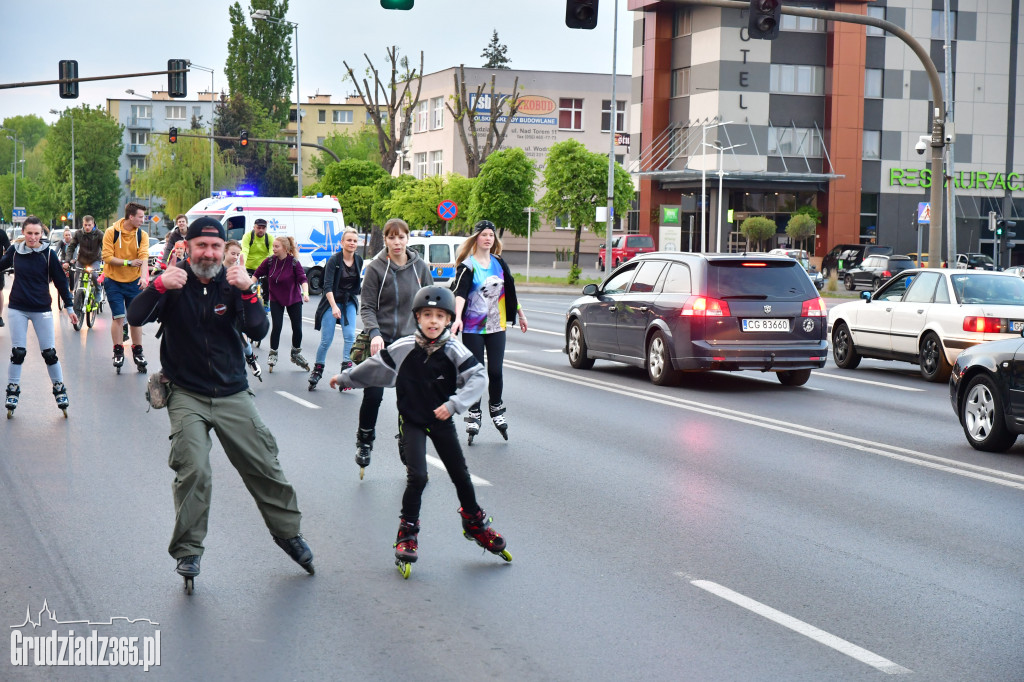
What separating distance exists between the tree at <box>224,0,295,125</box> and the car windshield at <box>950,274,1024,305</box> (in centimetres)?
8784

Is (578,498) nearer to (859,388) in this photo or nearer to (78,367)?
(859,388)

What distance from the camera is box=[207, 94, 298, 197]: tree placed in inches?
3944

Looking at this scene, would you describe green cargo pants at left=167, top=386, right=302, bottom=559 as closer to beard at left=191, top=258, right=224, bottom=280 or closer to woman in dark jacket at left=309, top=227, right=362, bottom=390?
beard at left=191, top=258, right=224, bottom=280

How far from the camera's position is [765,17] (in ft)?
63.5

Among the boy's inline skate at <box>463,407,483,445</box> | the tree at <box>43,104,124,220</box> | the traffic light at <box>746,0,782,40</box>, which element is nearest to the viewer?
the boy's inline skate at <box>463,407,483,445</box>

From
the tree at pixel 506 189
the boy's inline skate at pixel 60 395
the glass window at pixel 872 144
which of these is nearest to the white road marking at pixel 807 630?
the boy's inline skate at pixel 60 395

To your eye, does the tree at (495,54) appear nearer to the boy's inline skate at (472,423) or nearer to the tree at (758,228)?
the tree at (758,228)

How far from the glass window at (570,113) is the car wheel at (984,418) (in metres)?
76.8

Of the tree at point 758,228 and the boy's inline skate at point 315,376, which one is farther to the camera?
the tree at point 758,228

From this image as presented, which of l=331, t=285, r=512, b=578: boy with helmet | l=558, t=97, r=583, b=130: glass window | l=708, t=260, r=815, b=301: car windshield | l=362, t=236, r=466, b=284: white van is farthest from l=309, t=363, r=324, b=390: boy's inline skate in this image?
l=558, t=97, r=583, b=130: glass window

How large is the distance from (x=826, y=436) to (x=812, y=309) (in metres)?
4.28

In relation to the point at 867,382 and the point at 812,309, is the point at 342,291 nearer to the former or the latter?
the point at 812,309

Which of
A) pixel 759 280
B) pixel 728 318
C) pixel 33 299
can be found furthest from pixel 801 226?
pixel 33 299

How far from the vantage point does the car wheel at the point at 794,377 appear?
16.5 m
